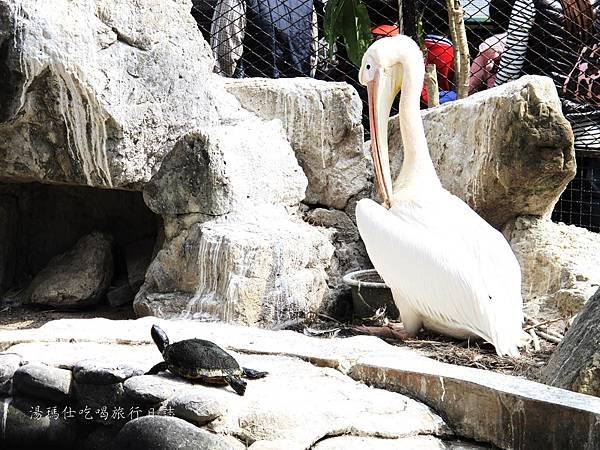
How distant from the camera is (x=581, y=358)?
3.99 metres

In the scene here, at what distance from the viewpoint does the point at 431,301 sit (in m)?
5.70

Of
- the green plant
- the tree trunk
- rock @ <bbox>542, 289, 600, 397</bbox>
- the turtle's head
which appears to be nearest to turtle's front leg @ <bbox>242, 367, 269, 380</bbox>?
the turtle's head

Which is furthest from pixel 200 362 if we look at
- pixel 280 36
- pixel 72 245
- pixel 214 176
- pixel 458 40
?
pixel 280 36

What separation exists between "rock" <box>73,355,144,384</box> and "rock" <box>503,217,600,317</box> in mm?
2860

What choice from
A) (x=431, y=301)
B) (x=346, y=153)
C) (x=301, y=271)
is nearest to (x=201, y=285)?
(x=301, y=271)

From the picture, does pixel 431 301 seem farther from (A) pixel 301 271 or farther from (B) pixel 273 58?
(B) pixel 273 58

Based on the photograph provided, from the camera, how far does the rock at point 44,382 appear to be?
437 cm

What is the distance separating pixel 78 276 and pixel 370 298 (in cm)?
198

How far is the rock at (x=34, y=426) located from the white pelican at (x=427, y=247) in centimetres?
216

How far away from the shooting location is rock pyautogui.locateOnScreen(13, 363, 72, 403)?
14.3 ft

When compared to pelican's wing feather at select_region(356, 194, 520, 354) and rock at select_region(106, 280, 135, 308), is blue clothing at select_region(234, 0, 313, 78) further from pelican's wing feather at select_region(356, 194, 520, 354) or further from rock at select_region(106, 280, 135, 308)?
pelican's wing feather at select_region(356, 194, 520, 354)

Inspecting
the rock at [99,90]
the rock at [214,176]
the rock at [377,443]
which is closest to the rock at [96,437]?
the rock at [377,443]

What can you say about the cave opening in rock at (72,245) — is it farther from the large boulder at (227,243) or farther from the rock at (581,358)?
the rock at (581,358)

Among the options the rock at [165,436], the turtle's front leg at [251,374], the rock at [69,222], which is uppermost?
the rock at [69,222]
